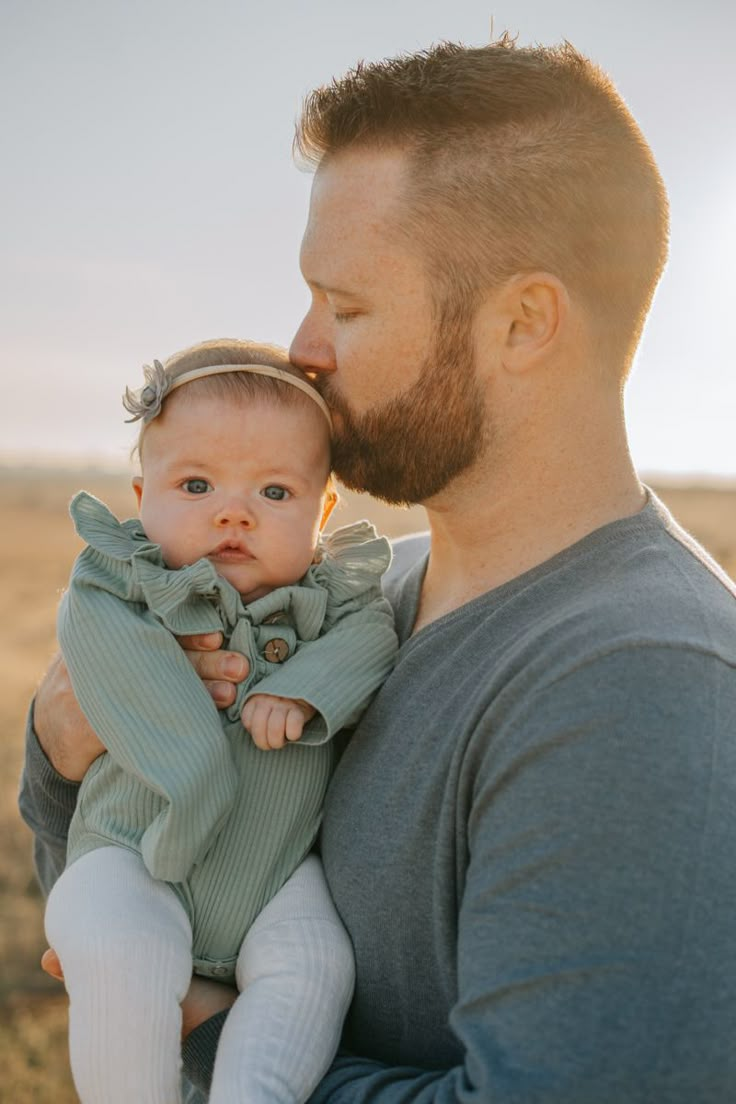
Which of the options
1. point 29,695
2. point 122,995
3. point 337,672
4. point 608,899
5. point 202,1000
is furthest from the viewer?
point 29,695

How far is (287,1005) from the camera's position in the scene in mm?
2041

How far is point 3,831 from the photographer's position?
7.68 meters

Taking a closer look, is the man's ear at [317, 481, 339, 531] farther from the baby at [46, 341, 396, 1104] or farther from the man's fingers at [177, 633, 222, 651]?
the man's fingers at [177, 633, 222, 651]

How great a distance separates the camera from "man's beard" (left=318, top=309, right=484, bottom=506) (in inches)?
97.7

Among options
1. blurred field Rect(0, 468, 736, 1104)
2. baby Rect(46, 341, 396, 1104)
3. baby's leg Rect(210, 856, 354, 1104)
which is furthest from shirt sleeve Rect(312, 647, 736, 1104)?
blurred field Rect(0, 468, 736, 1104)

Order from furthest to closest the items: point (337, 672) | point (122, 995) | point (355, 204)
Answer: point (355, 204), point (337, 672), point (122, 995)

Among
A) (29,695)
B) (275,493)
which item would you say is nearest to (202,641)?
(275,493)

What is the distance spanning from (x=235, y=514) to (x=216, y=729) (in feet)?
1.65

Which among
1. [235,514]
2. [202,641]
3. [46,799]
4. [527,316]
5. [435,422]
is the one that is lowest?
[46,799]

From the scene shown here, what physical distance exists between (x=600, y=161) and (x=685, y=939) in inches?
68.4

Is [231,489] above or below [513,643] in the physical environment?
above

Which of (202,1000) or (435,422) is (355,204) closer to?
(435,422)

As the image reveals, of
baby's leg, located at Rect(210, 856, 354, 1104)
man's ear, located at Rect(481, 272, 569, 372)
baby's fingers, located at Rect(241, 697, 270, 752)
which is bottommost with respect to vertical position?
baby's leg, located at Rect(210, 856, 354, 1104)

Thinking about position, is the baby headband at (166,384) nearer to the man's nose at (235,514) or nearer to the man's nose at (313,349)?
the man's nose at (313,349)
